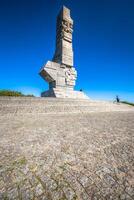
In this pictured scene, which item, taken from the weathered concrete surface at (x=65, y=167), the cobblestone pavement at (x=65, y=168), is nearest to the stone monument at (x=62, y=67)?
the weathered concrete surface at (x=65, y=167)

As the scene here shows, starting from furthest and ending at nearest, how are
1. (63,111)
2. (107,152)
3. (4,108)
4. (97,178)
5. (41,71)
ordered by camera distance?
(41,71), (63,111), (4,108), (107,152), (97,178)

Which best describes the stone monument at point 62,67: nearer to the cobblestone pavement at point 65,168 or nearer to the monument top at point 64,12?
the monument top at point 64,12

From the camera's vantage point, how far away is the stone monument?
1099 cm

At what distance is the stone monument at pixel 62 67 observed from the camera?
10993mm

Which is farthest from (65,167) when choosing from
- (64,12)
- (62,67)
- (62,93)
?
(64,12)

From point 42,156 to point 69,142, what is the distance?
0.78 meters

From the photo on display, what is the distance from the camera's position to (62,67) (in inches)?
468

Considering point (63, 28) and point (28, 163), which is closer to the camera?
point (28, 163)

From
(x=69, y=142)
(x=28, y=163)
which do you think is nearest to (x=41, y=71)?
(x=69, y=142)

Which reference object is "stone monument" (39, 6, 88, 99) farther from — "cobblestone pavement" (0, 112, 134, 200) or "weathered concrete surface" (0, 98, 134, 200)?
"cobblestone pavement" (0, 112, 134, 200)

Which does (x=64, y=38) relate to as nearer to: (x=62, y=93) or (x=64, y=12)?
(x=64, y=12)

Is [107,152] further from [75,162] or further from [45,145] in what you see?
[45,145]

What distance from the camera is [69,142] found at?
9.10 feet

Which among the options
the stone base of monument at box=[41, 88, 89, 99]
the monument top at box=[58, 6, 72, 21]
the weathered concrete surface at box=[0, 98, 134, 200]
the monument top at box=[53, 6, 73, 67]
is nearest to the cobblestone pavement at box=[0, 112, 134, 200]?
the weathered concrete surface at box=[0, 98, 134, 200]
